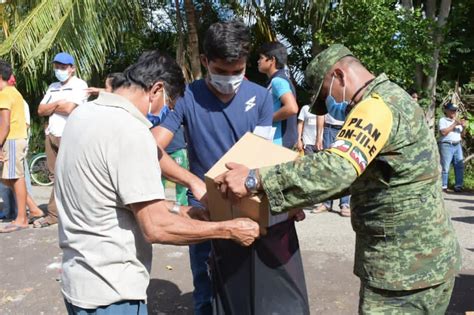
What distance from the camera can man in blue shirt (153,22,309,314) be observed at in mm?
2471

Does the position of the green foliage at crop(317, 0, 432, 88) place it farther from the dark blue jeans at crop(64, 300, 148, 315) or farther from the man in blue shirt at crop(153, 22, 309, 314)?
the dark blue jeans at crop(64, 300, 148, 315)

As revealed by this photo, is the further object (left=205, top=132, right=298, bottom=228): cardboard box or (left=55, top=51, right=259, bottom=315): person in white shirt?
(left=205, top=132, right=298, bottom=228): cardboard box

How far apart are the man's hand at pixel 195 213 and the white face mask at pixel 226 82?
0.74m

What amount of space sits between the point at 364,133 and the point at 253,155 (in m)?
0.61

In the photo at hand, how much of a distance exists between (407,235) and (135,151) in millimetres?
1143

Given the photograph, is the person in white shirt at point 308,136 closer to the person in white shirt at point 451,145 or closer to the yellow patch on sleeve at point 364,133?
the person in white shirt at point 451,145

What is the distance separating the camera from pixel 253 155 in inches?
93.0

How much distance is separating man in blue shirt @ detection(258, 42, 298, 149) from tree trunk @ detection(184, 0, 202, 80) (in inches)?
172

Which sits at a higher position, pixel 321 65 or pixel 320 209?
pixel 321 65

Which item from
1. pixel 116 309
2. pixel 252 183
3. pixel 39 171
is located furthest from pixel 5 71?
pixel 252 183

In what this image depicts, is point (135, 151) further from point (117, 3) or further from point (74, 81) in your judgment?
point (117, 3)

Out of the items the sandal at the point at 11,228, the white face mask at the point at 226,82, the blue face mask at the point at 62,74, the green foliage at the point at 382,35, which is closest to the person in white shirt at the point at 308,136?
the green foliage at the point at 382,35

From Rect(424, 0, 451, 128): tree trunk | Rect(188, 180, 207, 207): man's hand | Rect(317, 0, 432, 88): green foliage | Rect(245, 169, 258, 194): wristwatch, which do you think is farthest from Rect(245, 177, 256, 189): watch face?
Rect(424, 0, 451, 128): tree trunk

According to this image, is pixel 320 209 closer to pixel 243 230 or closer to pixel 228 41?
pixel 228 41
